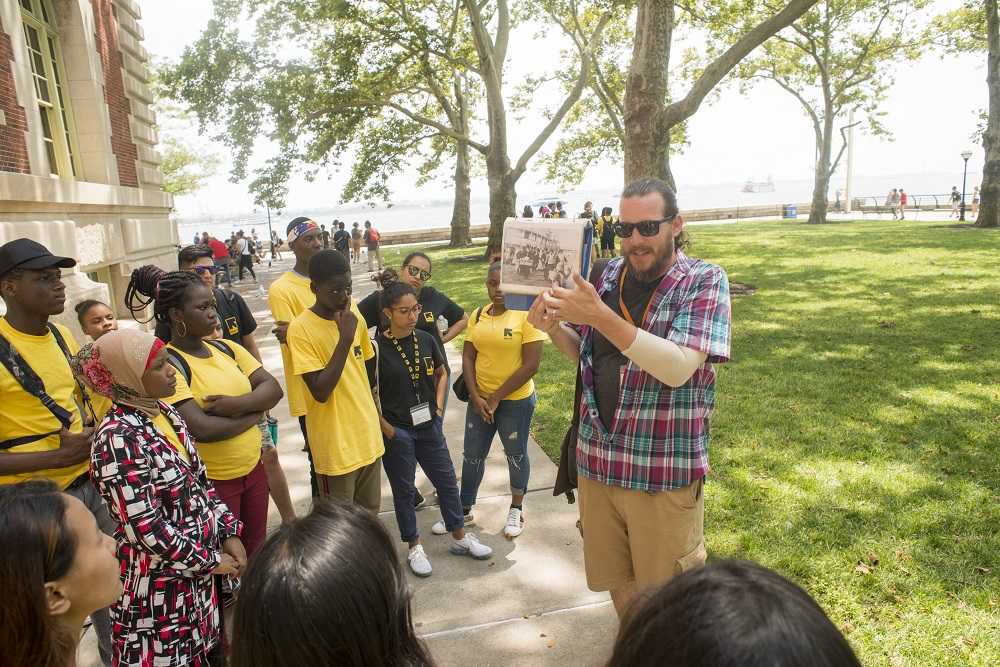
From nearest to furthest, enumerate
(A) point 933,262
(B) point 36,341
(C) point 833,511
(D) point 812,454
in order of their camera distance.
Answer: (B) point 36,341 < (C) point 833,511 < (D) point 812,454 < (A) point 933,262

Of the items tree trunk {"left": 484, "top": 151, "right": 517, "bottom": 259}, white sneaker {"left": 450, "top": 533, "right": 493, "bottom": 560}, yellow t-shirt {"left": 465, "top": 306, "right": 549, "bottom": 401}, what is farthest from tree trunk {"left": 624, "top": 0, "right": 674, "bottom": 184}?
tree trunk {"left": 484, "top": 151, "right": 517, "bottom": 259}

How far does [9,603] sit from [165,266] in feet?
42.2

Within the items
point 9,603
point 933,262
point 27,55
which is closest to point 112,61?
point 27,55

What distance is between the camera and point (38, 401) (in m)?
3.12

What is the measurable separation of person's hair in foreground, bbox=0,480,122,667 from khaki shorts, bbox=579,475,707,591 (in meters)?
1.88

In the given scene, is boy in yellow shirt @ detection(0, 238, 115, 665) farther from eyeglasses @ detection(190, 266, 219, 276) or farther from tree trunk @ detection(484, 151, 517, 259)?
tree trunk @ detection(484, 151, 517, 259)

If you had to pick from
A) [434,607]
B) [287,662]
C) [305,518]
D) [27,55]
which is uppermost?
[27,55]

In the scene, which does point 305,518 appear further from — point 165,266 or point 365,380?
point 165,266

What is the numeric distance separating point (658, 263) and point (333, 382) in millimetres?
1861

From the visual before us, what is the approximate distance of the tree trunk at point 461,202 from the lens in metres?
30.9

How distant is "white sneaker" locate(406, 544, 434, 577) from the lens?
157 inches

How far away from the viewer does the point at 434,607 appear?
3689 mm

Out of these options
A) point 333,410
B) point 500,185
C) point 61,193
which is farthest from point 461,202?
point 333,410

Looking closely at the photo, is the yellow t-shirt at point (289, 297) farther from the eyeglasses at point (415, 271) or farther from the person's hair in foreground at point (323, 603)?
the person's hair in foreground at point (323, 603)
